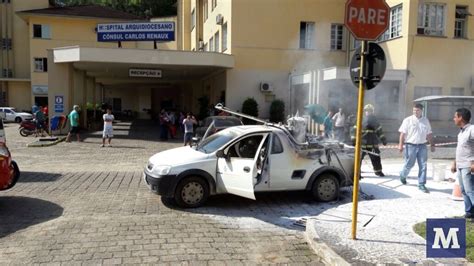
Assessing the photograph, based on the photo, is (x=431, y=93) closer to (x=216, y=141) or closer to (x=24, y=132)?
(x=216, y=141)

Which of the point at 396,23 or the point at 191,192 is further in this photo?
the point at 396,23

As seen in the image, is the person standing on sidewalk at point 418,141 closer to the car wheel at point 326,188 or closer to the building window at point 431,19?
the car wheel at point 326,188

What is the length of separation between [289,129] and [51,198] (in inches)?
189

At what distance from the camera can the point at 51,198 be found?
8039 millimetres

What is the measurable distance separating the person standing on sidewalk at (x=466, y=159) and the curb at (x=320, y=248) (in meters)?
2.34

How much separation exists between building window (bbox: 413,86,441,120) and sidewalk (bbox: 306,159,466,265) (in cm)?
1150

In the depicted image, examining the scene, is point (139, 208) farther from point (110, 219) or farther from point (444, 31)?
point (444, 31)

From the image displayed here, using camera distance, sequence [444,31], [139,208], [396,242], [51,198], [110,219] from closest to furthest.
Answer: [396,242] < [110,219] < [139,208] < [51,198] < [444,31]

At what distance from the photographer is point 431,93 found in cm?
1983

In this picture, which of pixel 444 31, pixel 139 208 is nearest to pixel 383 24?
pixel 139 208

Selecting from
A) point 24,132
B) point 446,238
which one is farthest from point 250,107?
point 446,238

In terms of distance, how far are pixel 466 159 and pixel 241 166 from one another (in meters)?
3.52

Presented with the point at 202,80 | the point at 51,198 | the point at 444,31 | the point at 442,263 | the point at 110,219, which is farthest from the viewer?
the point at 202,80

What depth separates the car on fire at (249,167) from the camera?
7359 millimetres
